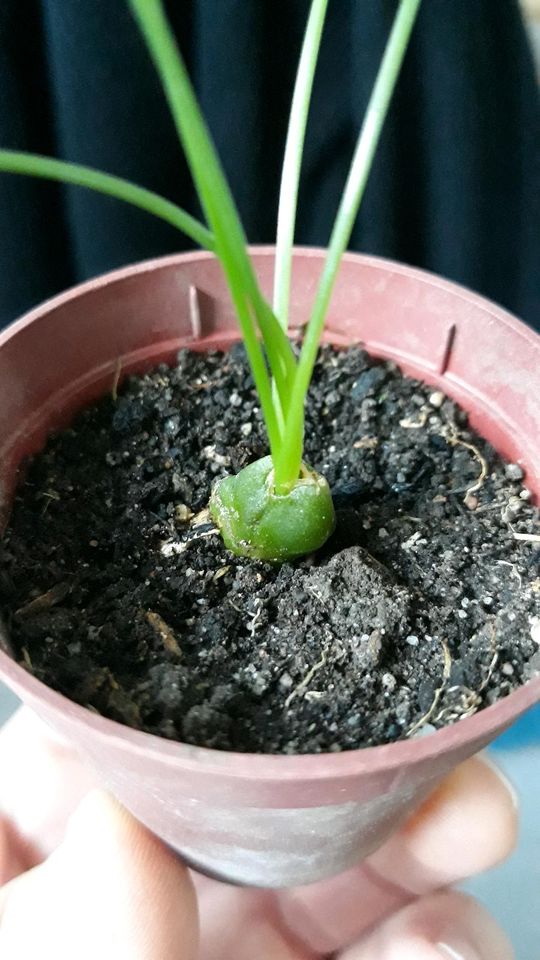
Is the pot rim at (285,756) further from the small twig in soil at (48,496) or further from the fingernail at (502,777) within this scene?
the fingernail at (502,777)

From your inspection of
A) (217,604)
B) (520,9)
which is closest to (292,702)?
(217,604)

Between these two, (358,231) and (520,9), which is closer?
(520,9)

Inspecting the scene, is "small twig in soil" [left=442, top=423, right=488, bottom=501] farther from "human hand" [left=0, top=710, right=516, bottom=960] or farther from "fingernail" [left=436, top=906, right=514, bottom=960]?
"fingernail" [left=436, top=906, right=514, bottom=960]

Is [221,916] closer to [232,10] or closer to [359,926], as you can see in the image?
[359,926]

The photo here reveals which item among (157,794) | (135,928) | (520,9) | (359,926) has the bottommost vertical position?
(359,926)

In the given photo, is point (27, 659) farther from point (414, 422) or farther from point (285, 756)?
point (414, 422)

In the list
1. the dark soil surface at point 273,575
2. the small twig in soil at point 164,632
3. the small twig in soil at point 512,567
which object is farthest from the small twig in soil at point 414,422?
the small twig in soil at point 164,632
